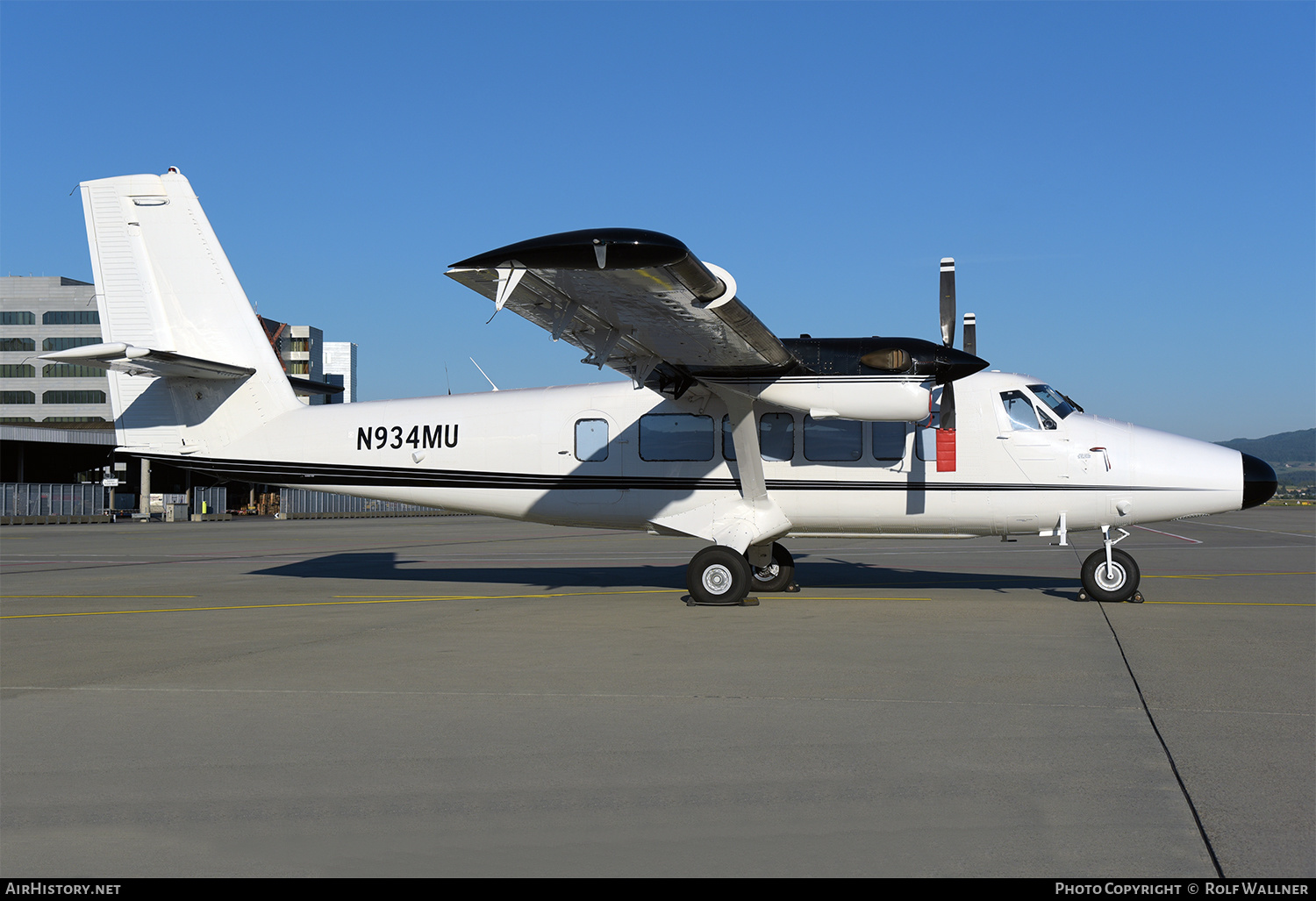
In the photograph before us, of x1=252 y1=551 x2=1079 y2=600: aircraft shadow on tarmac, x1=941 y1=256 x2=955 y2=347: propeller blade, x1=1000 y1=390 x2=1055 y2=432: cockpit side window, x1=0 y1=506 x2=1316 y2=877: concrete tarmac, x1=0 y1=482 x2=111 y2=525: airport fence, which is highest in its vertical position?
x1=941 y1=256 x2=955 y2=347: propeller blade

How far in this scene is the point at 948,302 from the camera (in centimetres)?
1249

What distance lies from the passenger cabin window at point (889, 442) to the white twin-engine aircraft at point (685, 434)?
25 millimetres

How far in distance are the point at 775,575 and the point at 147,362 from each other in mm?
8853

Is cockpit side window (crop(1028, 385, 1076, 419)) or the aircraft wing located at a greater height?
the aircraft wing

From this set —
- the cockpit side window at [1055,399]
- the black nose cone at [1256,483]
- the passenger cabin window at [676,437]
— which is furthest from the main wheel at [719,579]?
the black nose cone at [1256,483]

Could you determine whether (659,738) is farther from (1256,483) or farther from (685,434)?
(1256,483)

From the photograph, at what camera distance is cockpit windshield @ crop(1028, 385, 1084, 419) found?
1292 cm

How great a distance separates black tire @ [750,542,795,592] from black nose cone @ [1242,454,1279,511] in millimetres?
5629

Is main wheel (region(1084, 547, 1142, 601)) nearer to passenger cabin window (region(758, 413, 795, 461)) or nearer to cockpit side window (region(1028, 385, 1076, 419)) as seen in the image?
cockpit side window (region(1028, 385, 1076, 419))

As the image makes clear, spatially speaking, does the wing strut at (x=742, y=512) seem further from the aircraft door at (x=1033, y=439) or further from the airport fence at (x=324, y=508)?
the airport fence at (x=324, y=508)

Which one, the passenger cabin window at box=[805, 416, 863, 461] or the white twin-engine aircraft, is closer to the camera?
the white twin-engine aircraft

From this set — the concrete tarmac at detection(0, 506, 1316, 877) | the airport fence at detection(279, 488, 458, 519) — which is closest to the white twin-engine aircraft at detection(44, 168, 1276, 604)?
the concrete tarmac at detection(0, 506, 1316, 877)

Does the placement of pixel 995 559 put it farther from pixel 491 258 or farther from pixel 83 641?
pixel 83 641
